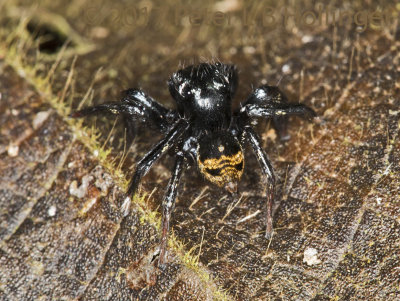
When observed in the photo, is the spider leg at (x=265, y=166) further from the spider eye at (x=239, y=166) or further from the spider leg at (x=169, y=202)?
the spider leg at (x=169, y=202)

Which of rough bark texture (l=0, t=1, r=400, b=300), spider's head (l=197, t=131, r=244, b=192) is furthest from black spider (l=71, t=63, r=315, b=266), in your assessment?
rough bark texture (l=0, t=1, r=400, b=300)

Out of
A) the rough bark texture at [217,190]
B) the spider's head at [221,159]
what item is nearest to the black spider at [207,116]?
the spider's head at [221,159]

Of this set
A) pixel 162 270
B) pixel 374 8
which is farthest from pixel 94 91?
pixel 374 8

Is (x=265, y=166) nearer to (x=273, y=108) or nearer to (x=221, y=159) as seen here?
(x=221, y=159)

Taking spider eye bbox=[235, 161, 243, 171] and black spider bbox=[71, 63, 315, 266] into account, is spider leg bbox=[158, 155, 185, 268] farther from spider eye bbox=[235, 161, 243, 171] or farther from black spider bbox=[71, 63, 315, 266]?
spider eye bbox=[235, 161, 243, 171]

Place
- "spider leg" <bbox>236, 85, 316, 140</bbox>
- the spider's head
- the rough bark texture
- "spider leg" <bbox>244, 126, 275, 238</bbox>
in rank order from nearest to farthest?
the rough bark texture
"spider leg" <bbox>244, 126, 275, 238</bbox>
the spider's head
"spider leg" <bbox>236, 85, 316, 140</bbox>

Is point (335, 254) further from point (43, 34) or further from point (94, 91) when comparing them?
point (43, 34)
